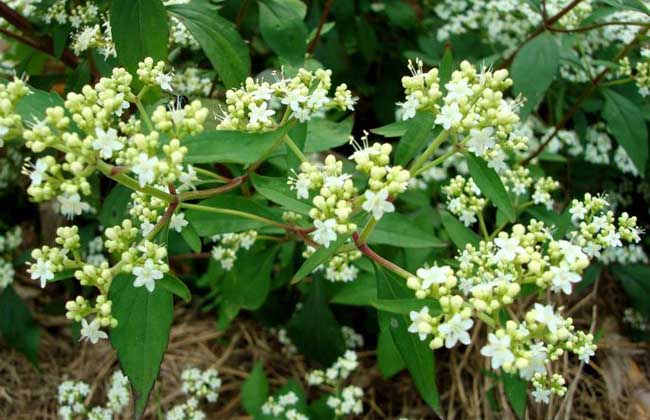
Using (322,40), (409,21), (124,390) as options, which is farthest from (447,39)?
(124,390)

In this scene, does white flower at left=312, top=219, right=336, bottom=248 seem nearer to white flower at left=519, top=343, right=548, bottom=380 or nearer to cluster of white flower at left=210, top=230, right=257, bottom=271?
white flower at left=519, top=343, right=548, bottom=380

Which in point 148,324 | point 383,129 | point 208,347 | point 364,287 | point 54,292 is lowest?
point 208,347

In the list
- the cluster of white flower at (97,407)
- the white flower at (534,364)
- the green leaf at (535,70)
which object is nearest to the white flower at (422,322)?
the white flower at (534,364)

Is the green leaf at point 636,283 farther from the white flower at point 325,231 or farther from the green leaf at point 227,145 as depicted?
the green leaf at point 227,145

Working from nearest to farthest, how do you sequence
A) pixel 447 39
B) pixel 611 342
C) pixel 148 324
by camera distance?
pixel 148 324
pixel 611 342
pixel 447 39

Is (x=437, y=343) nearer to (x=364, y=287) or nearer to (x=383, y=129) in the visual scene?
(x=383, y=129)

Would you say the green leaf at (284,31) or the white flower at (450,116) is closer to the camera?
the white flower at (450,116)
